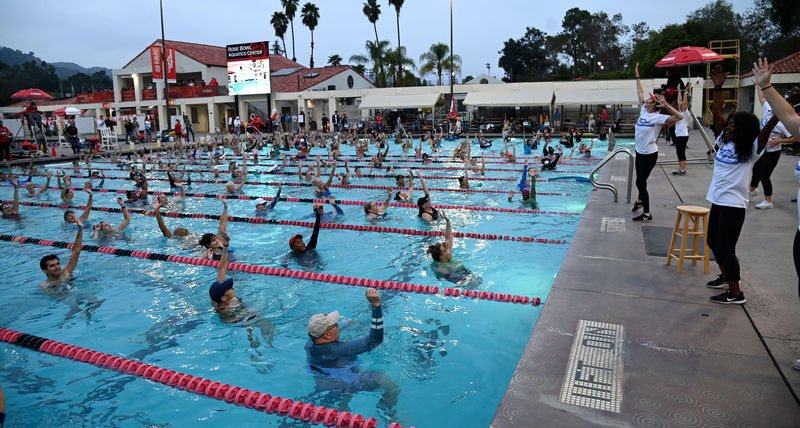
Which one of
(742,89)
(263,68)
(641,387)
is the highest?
(263,68)

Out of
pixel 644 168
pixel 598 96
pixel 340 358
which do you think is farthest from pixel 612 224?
pixel 598 96

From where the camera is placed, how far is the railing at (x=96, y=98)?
44250mm

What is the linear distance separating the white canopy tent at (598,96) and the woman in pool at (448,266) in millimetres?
24953

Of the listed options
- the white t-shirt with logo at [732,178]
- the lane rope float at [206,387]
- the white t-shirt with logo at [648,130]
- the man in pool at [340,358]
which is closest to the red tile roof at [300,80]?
the white t-shirt with logo at [648,130]

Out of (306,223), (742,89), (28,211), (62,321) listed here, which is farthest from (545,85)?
(62,321)

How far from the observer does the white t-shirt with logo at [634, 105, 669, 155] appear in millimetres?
6242

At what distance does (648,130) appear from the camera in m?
6.32

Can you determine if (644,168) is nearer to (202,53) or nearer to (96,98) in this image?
(202,53)

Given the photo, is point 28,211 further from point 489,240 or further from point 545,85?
point 545,85

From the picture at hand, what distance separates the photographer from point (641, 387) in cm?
285

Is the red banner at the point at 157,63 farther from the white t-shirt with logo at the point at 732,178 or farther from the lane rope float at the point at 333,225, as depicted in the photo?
the white t-shirt with logo at the point at 732,178

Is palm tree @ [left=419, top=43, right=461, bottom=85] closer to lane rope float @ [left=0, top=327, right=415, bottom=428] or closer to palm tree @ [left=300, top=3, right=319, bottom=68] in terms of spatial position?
palm tree @ [left=300, top=3, right=319, bottom=68]

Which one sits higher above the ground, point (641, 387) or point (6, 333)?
point (641, 387)

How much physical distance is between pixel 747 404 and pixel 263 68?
37.2 meters
